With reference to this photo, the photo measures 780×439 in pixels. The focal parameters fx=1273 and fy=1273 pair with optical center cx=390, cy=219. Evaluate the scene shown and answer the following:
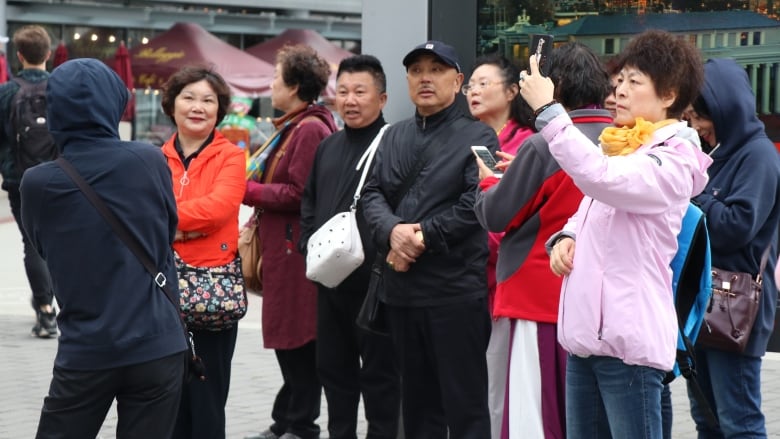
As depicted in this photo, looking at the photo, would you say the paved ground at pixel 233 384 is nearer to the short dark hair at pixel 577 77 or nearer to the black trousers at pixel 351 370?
the black trousers at pixel 351 370

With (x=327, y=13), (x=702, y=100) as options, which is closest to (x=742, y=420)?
(x=702, y=100)

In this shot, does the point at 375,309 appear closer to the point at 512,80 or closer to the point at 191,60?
the point at 512,80

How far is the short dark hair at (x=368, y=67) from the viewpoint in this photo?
6.34 m

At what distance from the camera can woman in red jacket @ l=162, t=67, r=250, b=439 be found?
225 inches

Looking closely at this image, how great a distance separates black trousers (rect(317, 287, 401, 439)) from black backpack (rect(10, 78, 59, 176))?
377cm

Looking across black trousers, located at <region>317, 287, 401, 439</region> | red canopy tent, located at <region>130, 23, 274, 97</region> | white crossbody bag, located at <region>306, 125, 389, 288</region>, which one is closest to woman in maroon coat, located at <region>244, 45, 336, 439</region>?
black trousers, located at <region>317, 287, 401, 439</region>

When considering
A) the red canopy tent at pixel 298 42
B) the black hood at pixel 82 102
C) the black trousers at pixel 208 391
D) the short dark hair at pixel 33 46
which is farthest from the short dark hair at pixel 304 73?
the red canopy tent at pixel 298 42

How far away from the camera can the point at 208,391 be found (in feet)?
19.0

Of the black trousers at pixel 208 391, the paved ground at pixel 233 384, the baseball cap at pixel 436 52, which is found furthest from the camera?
the paved ground at pixel 233 384

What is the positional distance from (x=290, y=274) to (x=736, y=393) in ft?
8.19

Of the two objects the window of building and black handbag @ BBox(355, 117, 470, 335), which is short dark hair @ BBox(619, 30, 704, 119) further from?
the window of building

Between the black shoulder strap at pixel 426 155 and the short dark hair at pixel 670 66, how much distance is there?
1431mm

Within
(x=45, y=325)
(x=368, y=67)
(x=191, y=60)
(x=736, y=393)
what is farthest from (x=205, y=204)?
(x=191, y=60)

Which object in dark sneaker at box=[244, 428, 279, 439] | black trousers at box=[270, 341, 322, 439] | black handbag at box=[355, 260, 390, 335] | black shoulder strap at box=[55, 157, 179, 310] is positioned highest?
black shoulder strap at box=[55, 157, 179, 310]
